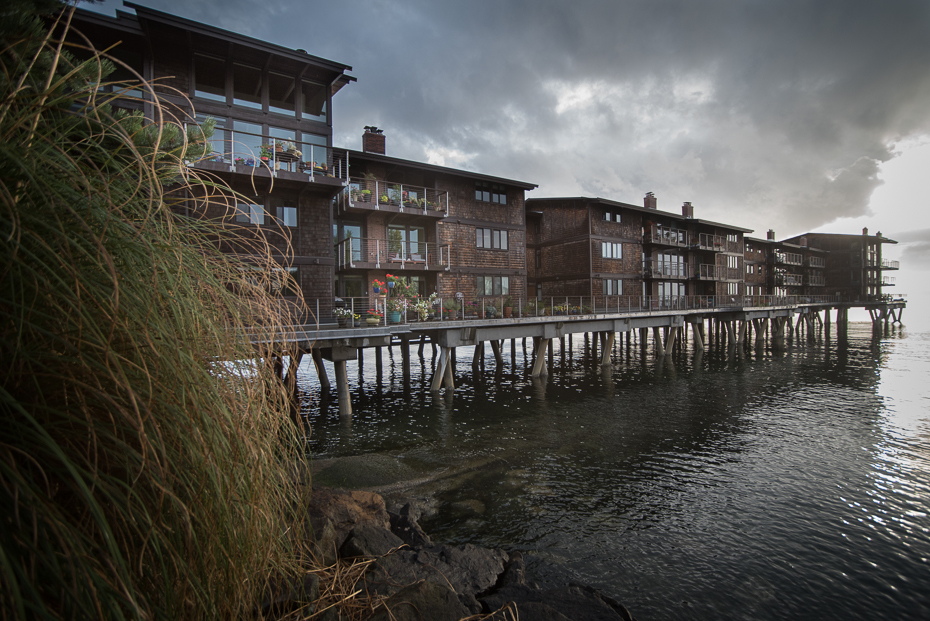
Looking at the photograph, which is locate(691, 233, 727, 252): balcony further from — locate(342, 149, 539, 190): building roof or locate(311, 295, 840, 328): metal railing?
locate(342, 149, 539, 190): building roof

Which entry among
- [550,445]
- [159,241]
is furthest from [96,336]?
[550,445]

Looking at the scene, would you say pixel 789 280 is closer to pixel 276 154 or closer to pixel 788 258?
pixel 788 258

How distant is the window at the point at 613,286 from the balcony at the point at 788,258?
1321 inches

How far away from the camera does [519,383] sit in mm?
21859

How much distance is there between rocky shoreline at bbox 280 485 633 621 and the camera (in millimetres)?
3271

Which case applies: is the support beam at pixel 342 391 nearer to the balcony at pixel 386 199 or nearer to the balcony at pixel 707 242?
the balcony at pixel 386 199

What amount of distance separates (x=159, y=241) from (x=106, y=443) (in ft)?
2.71

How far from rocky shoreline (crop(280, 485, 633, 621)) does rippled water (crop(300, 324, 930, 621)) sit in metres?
1.00

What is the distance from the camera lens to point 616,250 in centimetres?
3412

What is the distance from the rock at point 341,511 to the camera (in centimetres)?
470

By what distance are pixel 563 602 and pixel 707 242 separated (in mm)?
42692

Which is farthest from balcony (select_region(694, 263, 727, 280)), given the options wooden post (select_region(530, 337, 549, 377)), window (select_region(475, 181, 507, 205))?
wooden post (select_region(530, 337, 549, 377))

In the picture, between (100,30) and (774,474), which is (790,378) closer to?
(774,474)

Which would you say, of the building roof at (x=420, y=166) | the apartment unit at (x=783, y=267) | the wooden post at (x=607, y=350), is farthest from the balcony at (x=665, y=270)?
the apartment unit at (x=783, y=267)
